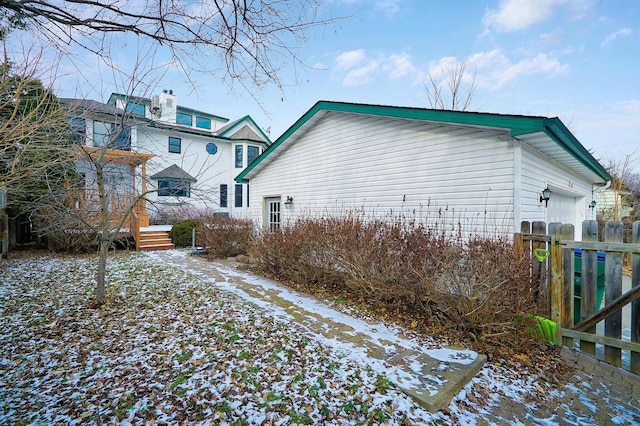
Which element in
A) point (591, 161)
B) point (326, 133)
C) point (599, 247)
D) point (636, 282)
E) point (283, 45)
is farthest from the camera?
point (326, 133)

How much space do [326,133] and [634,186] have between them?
88.6 feet

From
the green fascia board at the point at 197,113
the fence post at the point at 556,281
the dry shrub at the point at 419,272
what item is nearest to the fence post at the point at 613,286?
the fence post at the point at 556,281

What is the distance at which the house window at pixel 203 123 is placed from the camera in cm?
2184

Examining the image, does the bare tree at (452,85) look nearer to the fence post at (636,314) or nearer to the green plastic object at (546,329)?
the fence post at (636,314)

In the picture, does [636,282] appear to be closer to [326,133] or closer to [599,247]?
[599,247]

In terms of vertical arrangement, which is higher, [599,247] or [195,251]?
[599,247]

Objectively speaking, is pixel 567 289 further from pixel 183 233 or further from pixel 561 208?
pixel 183 233

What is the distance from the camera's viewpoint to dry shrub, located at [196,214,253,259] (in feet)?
32.7

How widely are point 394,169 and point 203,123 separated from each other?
1997cm

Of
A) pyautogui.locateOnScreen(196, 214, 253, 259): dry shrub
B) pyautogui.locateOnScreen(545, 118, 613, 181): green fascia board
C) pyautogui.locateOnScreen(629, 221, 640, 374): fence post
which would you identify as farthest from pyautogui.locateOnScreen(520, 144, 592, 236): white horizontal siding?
pyautogui.locateOnScreen(196, 214, 253, 259): dry shrub

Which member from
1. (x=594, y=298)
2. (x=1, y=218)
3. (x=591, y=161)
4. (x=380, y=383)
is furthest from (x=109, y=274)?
(x=591, y=161)

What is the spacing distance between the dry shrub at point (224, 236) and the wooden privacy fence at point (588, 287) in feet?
26.4

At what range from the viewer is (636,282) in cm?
326

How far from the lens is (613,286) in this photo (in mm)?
3463
